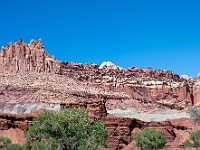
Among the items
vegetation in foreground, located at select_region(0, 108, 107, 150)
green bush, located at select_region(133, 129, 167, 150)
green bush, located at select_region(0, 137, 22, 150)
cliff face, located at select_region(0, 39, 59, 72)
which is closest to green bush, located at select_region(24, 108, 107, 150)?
vegetation in foreground, located at select_region(0, 108, 107, 150)

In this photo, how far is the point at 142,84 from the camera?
175 metres

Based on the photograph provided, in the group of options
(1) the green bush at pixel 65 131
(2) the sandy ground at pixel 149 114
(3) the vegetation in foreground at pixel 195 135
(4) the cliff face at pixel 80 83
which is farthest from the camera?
(4) the cliff face at pixel 80 83

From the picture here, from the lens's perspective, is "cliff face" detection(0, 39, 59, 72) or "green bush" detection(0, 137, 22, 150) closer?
"green bush" detection(0, 137, 22, 150)

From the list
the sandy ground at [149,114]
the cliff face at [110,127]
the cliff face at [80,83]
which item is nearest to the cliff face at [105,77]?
the cliff face at [80,83]

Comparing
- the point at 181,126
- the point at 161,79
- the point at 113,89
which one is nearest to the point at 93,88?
the point at 113,89

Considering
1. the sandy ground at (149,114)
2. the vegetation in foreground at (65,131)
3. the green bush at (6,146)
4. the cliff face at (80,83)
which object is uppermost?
the cliff face at (80,83)

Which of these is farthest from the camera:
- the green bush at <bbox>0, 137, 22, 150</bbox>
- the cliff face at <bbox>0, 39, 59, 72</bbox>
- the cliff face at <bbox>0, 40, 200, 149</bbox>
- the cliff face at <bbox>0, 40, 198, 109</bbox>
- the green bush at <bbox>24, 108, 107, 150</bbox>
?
the cliff face at <bbox>0, 40, 198, 109</bbox>

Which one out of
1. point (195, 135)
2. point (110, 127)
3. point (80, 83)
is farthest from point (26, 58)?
point (195, 135)

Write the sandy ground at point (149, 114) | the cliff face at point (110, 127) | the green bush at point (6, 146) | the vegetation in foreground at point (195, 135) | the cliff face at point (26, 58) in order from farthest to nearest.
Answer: the cliff face at point (26, 58)
the sandy ground at point (149, 114)
the cliff face at point (110, 127)
the vegetation in foreground at point (195, 135)
the green bush at point (6, 146)

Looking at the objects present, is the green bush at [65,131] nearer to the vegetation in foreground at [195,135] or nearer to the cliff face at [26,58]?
the vegetation in foreground at [195,135]

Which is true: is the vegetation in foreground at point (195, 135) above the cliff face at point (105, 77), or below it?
below

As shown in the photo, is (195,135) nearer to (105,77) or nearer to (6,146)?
(6,146)

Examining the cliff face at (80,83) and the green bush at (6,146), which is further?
the cliff face at (80,83)

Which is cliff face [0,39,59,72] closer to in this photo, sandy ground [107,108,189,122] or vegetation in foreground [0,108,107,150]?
sandy ground [107,108,189,122]
